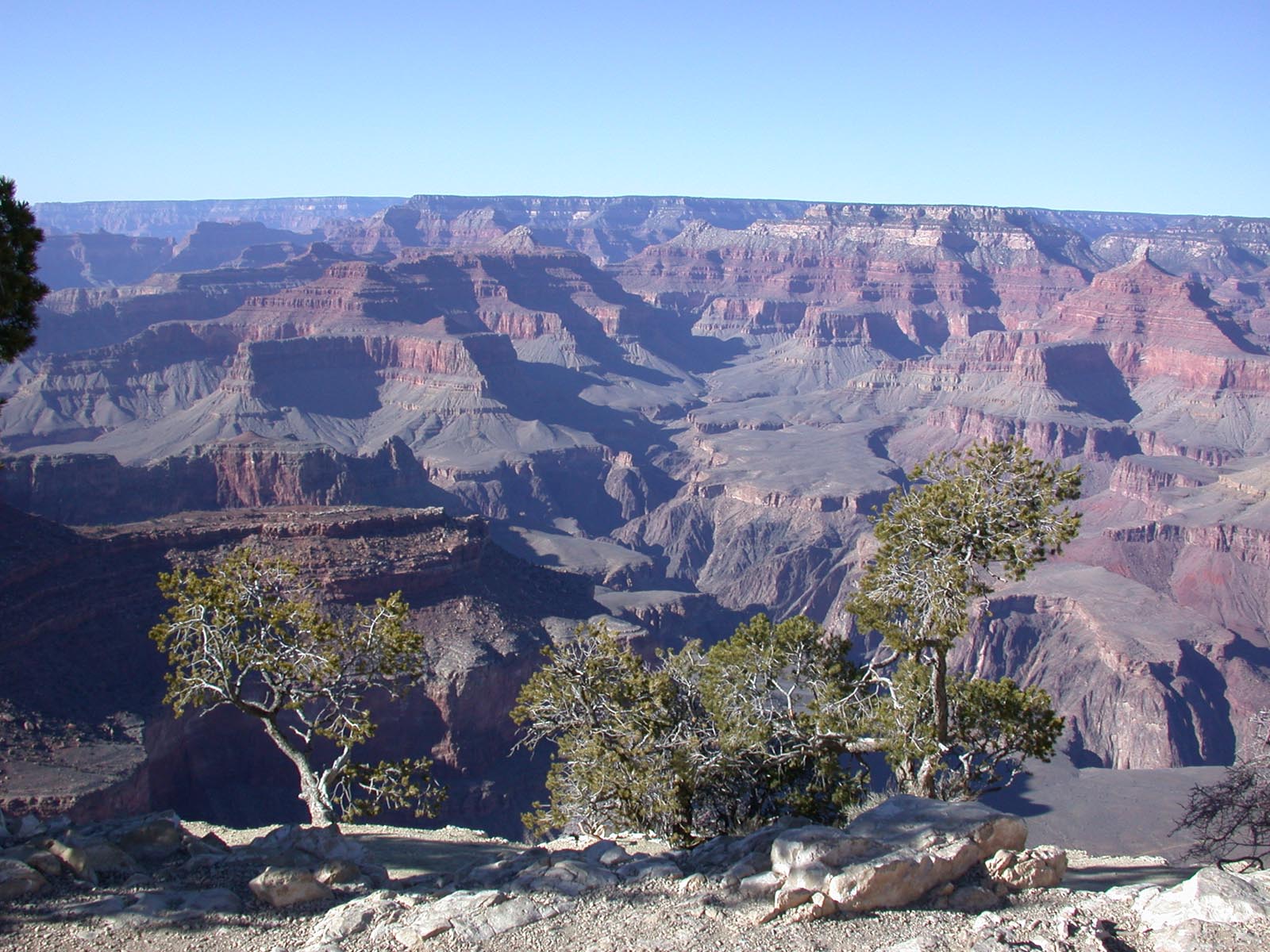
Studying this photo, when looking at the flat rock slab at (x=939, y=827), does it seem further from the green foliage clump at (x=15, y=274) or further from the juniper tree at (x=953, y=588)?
the green foliage clump at (x=15, y=274)

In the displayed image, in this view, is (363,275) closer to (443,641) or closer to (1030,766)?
(443,641)

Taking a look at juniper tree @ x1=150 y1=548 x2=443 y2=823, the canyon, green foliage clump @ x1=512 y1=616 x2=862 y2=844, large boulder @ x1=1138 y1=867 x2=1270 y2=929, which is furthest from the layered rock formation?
large boulder @ x1=1138 y1=867 x2=1270 y2=929

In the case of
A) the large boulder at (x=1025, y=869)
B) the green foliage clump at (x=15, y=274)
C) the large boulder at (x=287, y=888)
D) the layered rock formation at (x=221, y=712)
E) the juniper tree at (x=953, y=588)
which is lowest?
the layered rock formation at (x=221, y=712)

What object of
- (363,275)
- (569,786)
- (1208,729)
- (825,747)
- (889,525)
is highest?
(363,275)

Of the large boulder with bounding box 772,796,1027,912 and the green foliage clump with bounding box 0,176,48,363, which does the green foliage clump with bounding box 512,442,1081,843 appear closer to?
the large boulder with bounding box 772,796,1027,912

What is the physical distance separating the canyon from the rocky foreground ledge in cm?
1770

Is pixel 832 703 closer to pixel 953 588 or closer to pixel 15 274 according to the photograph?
pixel 953 588

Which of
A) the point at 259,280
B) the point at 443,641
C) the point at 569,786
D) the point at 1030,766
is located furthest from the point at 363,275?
the point at 569,786

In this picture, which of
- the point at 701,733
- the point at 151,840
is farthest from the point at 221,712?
the point at 701,733

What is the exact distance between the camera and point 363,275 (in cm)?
15238

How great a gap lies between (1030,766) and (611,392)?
395ft

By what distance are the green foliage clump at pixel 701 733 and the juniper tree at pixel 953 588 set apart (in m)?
1.34

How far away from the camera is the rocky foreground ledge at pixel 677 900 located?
12938mm

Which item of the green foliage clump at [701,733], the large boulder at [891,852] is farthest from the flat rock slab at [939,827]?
the green foliage clump at [701,733]
